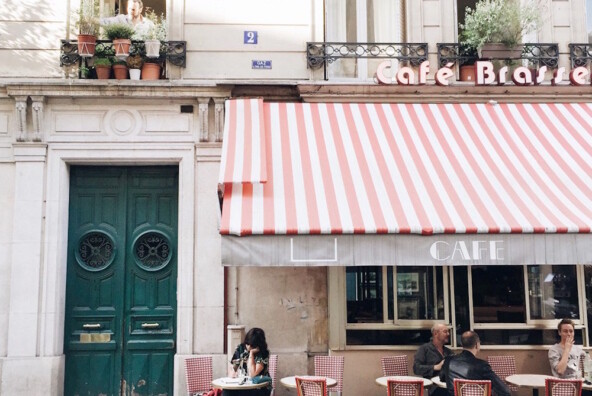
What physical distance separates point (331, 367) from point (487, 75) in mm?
4825

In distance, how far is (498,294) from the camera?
925 centimetres

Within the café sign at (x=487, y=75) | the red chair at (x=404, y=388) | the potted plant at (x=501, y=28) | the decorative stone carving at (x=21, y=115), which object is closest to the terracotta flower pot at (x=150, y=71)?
the decorative stone carving at (x=21, y=115)

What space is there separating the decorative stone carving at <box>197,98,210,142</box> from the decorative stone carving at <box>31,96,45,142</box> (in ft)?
7.43

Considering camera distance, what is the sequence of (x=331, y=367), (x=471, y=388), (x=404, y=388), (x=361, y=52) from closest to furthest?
(x=471, y=388), (x=404, y=388), (x=331, y=367), (x=361, y=52)

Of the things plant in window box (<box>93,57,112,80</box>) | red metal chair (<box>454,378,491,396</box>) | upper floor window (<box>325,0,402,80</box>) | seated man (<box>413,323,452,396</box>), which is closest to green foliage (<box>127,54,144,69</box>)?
plant in window box (<box>93,57,112,80</box>)

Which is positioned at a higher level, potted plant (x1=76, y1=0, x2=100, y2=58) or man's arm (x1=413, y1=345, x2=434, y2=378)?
potted plant (x1=76, y1=0, x2=100, y2=58)

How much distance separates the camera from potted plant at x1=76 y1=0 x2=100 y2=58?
29.8ft

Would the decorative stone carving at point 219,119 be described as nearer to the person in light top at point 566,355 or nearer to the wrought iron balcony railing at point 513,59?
the wrought iron balcony railing at point 513,59

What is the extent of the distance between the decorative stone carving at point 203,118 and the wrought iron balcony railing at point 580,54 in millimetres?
5614

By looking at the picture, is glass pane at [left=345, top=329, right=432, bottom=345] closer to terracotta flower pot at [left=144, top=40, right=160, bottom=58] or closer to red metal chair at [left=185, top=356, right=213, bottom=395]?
red metal chair at [left=185, top=356, right=213, bottom=395]

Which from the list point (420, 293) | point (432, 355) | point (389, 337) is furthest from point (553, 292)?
point (389, 337)

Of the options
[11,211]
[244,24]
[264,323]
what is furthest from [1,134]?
[264,323]

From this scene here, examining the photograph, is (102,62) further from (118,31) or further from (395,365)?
(395,365)

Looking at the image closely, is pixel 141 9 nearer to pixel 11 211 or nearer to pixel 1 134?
pixel 1 134
